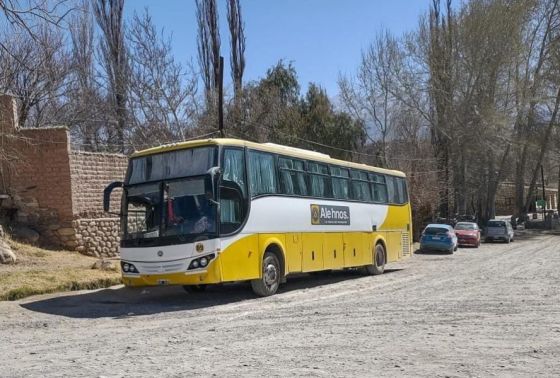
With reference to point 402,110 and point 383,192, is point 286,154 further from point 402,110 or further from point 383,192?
point 402,110

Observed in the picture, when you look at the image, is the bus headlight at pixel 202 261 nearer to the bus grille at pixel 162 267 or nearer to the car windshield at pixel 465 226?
the bus grille at pixel 162 267

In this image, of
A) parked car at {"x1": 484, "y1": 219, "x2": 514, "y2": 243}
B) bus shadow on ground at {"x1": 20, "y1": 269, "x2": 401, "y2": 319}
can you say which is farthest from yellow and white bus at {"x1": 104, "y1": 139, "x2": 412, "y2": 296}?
parked car at {"x1": 484, "y1": 219, "x2": 514, "y2": 243}

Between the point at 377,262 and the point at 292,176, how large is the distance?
6.40 m

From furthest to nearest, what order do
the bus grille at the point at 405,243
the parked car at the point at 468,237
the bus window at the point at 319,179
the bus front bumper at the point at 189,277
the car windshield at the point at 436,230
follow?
the parked car at the point at 468,237, the car windshield at the point at 436,230, the bus grille at the point at 405,243, the bus window at the point at 319,179, the bus front bumper at the point at 189,277

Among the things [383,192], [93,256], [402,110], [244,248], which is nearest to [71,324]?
[244,248]

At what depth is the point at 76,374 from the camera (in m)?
7.20

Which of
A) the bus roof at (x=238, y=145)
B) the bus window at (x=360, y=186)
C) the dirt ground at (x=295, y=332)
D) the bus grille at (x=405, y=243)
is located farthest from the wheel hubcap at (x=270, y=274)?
the bus grille at (x=405, y=243)

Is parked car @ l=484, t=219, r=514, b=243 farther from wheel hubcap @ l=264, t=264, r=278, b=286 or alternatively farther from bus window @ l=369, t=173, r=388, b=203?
wheel hubcap @ l=264, t=264, r=278, b=286

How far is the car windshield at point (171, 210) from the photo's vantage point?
1326cm

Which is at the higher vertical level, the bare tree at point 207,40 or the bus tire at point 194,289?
the bare tree at point 207,40

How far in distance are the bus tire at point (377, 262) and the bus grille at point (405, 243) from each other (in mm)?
1987

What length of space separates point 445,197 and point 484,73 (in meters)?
9.69

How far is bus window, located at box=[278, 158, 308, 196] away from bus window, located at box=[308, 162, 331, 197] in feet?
1.58

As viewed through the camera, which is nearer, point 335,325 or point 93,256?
point 335,325
